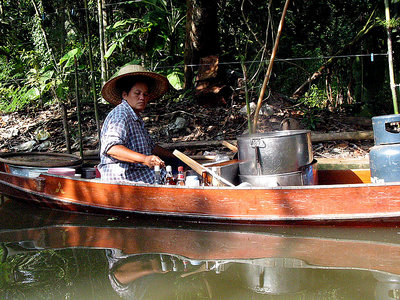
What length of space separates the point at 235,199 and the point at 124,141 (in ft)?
3.62

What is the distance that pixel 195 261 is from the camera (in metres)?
2.81

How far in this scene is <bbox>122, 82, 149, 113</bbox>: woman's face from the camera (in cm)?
396

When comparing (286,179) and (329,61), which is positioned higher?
(329,61)

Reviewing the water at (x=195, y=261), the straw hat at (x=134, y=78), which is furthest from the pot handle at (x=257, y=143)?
the straw hat at (x=134, y=78)

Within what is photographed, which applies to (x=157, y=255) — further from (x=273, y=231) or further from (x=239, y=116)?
(x=239, y=116)

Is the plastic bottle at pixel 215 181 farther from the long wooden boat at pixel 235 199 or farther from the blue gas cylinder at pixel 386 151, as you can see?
the blue gas cylinder at pixel 386 151

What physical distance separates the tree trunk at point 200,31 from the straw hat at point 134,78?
316 centimetres

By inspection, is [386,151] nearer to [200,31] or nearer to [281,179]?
[281,179]

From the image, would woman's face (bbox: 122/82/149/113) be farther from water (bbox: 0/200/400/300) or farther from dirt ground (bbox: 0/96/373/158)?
dirt ground (bbox: 0/96/373/158)

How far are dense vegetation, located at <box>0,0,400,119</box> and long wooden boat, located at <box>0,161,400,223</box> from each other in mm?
2487

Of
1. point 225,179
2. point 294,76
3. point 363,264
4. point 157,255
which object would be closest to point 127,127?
point 225,179

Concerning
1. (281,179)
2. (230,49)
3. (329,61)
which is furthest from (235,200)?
(230,49)

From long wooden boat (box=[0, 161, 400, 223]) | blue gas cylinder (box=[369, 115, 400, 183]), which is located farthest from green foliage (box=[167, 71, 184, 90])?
blue gas cylinder (box=[369, 115, 400, 183])

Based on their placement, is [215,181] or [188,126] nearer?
[215,181]
